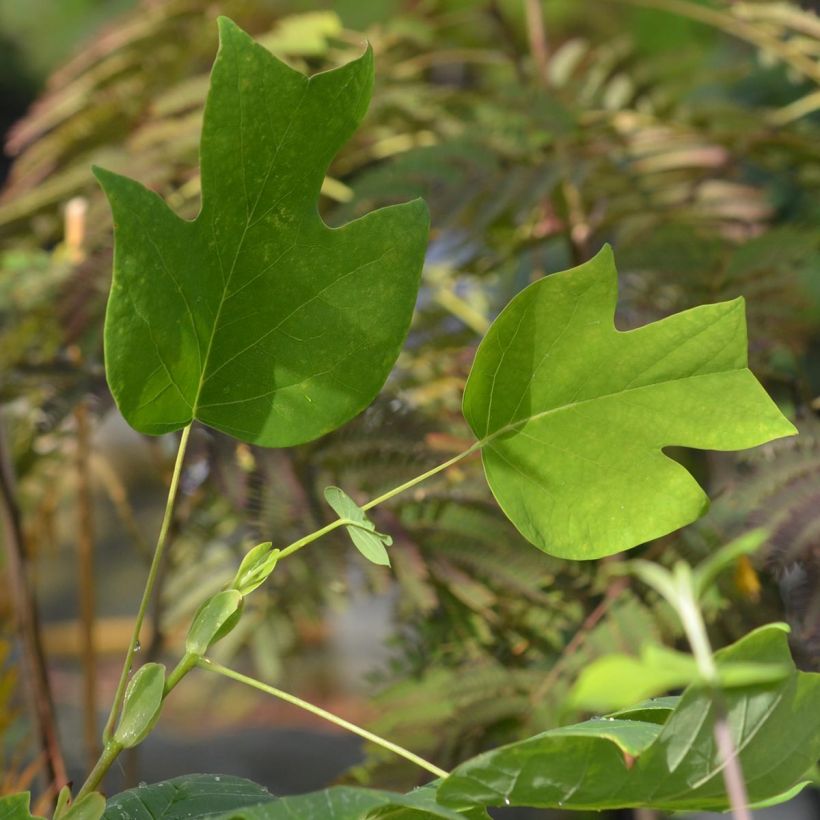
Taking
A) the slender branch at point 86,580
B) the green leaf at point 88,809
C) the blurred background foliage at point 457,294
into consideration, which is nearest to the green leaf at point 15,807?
the green leaf at point 88,809

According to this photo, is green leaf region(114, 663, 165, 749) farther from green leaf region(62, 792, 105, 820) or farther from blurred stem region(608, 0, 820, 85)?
blurred stem region(608, 0, 820, 85)

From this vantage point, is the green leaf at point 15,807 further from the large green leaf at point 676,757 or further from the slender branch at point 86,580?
the slender branch at point 86,580

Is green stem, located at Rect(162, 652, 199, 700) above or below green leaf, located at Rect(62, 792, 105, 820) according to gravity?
above

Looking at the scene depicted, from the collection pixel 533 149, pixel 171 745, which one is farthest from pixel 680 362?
pixel 171 745

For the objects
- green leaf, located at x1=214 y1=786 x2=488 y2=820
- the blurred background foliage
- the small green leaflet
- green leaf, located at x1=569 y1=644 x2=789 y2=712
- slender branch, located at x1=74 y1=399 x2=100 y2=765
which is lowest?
slender branch, located at x1=74 y1=399 x2=100 y2=765

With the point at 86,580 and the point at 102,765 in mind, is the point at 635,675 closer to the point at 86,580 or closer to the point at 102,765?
the point at 102,765

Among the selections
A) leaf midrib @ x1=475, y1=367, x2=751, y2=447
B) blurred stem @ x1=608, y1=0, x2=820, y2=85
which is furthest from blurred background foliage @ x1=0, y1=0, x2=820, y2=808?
leaf midrib @ x1=475, y1=367, x2=751, y2=447

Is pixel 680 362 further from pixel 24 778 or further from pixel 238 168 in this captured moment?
pixel 24 778
